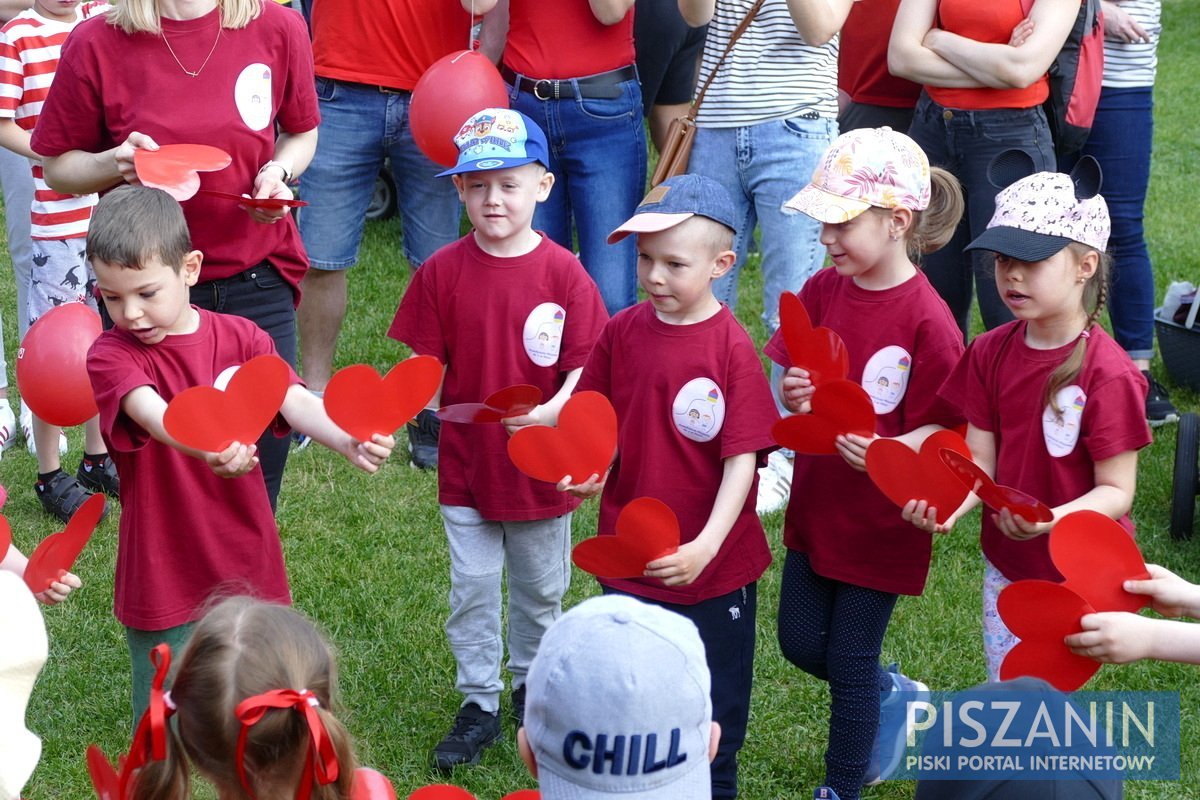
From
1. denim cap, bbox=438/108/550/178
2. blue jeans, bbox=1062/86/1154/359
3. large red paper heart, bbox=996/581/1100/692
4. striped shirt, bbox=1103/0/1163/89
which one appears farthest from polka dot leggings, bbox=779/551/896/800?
striped shirt, bbox=1103/0/1163/89

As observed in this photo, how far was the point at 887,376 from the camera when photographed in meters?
3.02

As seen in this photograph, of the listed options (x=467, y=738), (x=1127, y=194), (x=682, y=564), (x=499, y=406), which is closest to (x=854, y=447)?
(x=682, y=564)

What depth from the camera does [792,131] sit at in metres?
4.27

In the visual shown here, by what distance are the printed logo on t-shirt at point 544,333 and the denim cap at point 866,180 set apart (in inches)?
23.7

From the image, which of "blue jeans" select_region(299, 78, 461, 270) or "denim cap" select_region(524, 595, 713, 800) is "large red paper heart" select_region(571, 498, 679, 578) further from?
Result: "blue jeans" select_region(299, 78, 461, 270)

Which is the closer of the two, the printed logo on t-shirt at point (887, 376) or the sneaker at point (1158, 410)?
the printed logo on t-shirt at point (887, 376)

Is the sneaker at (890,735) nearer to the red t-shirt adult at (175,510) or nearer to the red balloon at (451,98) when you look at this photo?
the red t-shirt adult at (175,510)

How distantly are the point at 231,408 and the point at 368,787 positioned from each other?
837 millimetres

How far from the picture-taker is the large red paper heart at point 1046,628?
7.79 ft

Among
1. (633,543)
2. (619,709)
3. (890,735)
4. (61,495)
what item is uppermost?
(619,709)

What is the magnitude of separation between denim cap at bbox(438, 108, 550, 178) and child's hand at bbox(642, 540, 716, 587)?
3.34 feet

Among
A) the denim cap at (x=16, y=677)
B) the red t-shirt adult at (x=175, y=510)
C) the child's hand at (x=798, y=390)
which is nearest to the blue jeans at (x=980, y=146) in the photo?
the child's hand at (x=798, y=390)

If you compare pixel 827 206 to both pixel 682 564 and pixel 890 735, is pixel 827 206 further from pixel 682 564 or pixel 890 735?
pixel 890 735

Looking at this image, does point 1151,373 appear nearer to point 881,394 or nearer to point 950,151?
point 950,151
